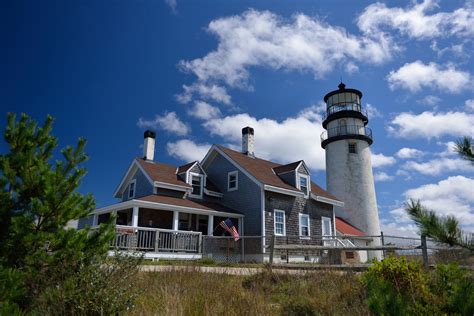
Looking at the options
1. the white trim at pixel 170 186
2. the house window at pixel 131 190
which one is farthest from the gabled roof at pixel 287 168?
the house window at pixel 131 190

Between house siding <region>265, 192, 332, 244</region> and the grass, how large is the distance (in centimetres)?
1165

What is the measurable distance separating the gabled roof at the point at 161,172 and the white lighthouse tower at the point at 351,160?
1308 cm

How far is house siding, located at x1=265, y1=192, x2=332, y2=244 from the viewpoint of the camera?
2105 cm

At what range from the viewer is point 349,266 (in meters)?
9.72

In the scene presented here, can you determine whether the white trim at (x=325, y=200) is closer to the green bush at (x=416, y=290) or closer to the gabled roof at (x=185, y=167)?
the gabled roof at (x=185, y=167)

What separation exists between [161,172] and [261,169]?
21.1 feet

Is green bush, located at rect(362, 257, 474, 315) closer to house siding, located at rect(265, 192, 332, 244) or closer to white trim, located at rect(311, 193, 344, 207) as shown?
house siding, located at rect(265, 192, 332, 244)

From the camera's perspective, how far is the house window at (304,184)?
935 inches

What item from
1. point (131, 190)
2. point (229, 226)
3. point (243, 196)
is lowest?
point (229, 226)

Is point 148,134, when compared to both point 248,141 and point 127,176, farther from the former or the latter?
point 248,141

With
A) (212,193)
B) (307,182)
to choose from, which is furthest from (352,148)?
(212,193)

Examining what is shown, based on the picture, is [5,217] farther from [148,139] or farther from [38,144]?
[148,139]

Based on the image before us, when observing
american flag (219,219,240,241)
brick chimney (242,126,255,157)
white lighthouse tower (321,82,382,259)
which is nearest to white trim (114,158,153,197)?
american flag (219,219,240,241)

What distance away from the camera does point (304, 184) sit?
24109 millimetres
